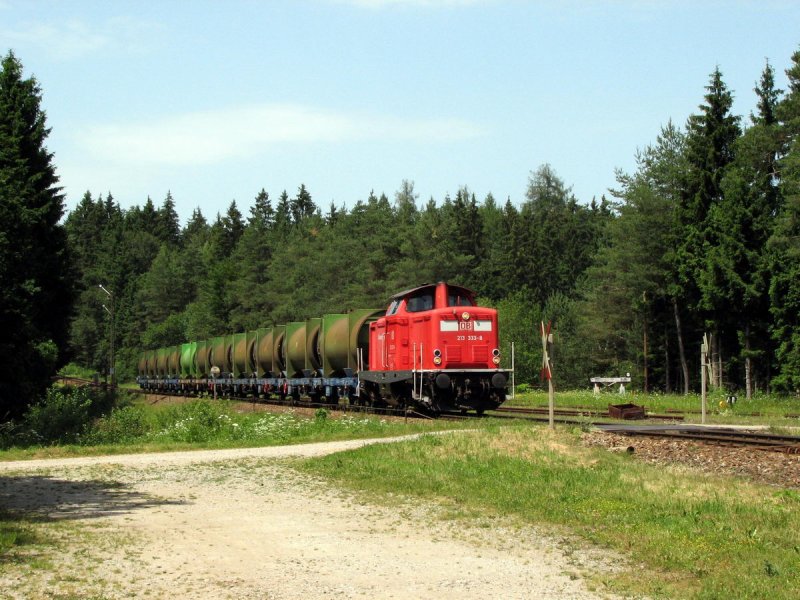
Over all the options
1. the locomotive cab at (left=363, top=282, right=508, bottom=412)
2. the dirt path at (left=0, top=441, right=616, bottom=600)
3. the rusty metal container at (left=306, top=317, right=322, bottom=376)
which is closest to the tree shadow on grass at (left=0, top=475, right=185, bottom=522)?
the dirt path at (left=0, top=441, right=616, bottom=600)

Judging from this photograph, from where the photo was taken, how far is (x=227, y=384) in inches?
2298

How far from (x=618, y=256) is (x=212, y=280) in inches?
3051

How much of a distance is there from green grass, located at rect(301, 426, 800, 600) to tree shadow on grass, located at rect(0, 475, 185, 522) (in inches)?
143

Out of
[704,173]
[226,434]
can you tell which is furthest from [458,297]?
[704,173]

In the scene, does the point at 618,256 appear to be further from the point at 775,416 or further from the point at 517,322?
the point at 775,416

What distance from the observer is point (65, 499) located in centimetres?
1454

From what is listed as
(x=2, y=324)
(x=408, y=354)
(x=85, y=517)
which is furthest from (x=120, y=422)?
(x=85, y=517)

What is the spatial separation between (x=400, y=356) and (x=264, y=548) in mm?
18461

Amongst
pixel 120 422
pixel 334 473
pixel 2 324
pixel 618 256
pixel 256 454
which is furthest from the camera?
pixel 618 256

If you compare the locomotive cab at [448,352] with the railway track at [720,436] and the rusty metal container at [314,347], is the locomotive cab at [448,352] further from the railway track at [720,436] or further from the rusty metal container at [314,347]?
the rusty metal container at [314,347]

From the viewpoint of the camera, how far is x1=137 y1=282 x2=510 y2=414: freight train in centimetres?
2727

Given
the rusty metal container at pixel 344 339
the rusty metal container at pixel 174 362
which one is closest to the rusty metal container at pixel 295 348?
the rusty metal container at pixel 344 339

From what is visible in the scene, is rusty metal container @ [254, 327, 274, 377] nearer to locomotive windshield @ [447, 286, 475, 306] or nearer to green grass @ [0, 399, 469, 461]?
green grass @ [0, 399, 469, 461]

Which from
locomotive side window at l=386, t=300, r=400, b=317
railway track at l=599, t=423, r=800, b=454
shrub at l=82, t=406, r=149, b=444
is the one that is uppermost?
locomotive side window at l=386, t=300, r=400, b=317
